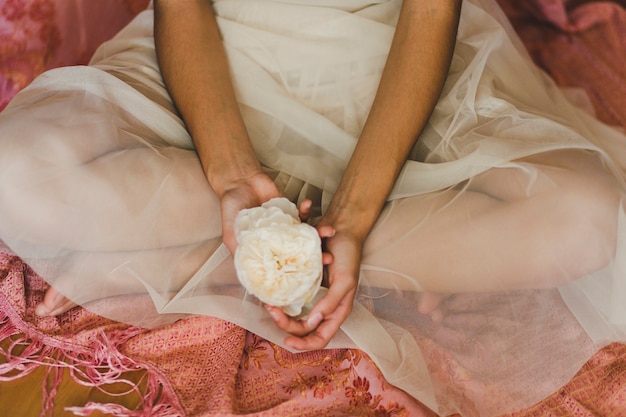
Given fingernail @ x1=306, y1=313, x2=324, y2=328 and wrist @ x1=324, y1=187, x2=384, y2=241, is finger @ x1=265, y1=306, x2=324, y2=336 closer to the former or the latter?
fingernail @ x1=306, y1=313, x2=324, y2=328

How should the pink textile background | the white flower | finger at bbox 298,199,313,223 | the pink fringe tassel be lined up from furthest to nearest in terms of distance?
the pink textile background, the pink fringe tassel, finger at bbox 298,199,313,223, the white flower

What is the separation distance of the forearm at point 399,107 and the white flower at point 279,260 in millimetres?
138

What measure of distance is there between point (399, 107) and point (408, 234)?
0.62ft

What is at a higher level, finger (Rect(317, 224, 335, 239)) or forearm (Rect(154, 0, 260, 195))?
forearm (Rect(154, 0, 260, 195))

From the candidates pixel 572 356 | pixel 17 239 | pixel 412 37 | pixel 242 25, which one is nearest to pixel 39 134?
pixel 17 239

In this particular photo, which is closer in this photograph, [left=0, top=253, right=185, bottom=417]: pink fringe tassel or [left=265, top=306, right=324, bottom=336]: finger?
[left=265, top=306, right=324, bottom=336]: finger

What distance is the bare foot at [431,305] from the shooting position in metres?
0.87

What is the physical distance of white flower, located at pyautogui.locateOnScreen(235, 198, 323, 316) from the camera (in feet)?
2.32

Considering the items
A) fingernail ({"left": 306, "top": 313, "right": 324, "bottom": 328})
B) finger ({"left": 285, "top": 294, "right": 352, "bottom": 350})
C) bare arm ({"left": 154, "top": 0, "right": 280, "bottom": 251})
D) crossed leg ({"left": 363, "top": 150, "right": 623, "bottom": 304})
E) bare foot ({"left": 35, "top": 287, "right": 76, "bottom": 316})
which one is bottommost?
bare foot ({"left": 35, "top": 287, "right": 76, "bottom": 316})

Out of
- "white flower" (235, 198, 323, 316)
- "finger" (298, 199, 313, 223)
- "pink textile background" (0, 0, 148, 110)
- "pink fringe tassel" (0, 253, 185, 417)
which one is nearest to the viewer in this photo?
"white flower" (235, 198, 323, 316)

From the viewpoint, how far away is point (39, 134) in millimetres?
883

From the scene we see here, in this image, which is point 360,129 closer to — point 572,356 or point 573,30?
point 572,356

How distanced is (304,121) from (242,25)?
217mm

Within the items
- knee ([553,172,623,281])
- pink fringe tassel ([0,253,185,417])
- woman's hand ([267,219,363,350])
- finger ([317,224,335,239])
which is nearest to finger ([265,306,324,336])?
woman's hand ([267,219,363,350])
